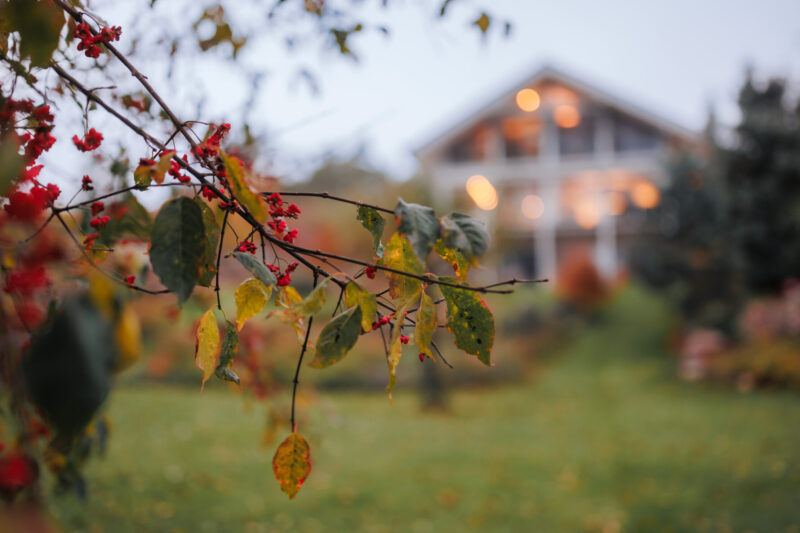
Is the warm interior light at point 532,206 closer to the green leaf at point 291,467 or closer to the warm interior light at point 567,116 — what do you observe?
the warm interior light at point 567,116

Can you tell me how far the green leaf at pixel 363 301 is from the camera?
747 millimetres

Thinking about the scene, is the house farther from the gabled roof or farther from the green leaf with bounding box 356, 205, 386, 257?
the green leaf with bounding box 356, 205, 386, 257

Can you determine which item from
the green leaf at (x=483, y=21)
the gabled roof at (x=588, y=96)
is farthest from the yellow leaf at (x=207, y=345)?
the gabled roof at (x=588, y=96)

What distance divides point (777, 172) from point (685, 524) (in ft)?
33.3

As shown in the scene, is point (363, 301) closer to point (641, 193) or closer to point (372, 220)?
point (372, 220)

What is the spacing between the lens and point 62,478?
179 cm

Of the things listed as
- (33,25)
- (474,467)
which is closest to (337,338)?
(33,25)

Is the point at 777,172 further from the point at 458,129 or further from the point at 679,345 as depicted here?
the point at 458,129

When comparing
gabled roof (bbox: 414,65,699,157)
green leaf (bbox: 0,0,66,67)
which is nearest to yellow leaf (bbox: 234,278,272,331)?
green leaf (bbox: 0,0,66,67)

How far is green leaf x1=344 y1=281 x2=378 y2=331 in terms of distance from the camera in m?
0.75

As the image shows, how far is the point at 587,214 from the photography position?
18.6 metres

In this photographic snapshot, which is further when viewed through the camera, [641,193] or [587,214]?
[587,214]

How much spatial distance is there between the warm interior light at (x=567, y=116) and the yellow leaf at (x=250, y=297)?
17.7 meters

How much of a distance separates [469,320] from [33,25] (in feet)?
2.06
